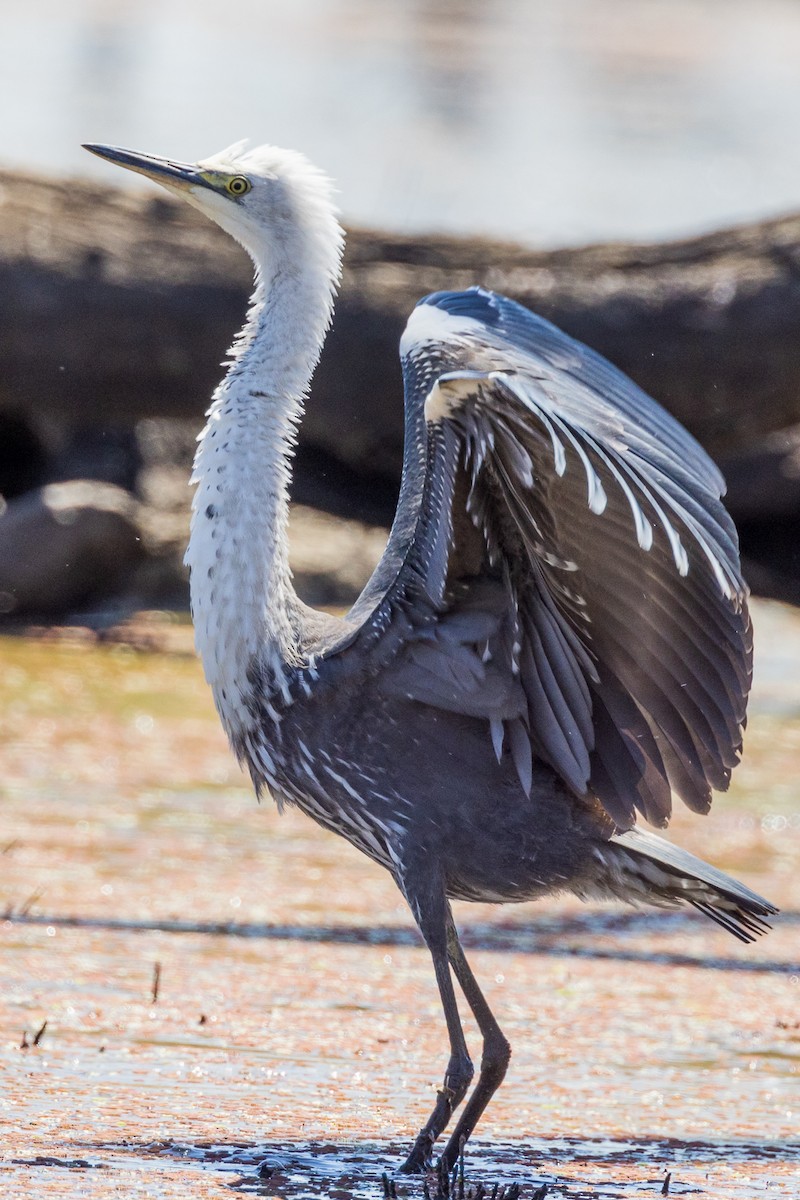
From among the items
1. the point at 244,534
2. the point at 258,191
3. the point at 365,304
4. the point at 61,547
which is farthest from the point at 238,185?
the point at 61,547

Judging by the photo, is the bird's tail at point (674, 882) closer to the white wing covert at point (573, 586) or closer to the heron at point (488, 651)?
the heron at point (488, 651)

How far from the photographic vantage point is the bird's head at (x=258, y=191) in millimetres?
5289

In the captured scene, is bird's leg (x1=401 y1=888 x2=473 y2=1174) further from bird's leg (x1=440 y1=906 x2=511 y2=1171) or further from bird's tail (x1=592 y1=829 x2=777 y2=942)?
bird's tail (x1=592 y1=829 x2=777 y2=942)

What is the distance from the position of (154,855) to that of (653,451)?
334cm

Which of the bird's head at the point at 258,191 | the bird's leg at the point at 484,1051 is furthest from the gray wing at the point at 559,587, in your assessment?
the bird's head at the point at 258,191

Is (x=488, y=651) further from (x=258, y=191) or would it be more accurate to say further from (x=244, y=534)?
(x=258, y=191)

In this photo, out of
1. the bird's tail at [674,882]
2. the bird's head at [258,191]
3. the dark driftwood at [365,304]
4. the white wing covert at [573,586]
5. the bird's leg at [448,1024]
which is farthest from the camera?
the dark driftwood at [365,304]

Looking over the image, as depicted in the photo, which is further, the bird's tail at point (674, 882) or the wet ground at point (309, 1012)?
the bird's tail at point (674, 882)

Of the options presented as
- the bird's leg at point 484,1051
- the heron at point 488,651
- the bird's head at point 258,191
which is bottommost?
the bird's leg at point 484,1051

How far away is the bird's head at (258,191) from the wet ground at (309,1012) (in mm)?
2143

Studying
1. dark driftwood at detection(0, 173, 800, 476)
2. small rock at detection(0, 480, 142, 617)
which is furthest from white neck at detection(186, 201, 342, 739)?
small rock at detection(0, 480, 142, 617)

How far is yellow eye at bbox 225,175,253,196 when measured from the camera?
539 cm

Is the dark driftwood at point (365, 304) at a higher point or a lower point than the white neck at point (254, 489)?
lower

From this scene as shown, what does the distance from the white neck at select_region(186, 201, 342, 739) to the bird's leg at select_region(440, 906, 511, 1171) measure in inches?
31.3
